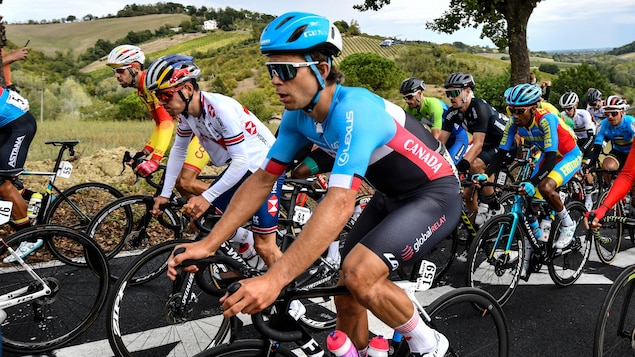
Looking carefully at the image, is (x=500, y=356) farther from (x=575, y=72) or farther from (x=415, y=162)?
(x=575, y=72)

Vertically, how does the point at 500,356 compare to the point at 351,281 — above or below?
below

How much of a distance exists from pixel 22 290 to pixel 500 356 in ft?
11.2

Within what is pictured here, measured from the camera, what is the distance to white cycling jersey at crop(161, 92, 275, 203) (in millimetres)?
4023

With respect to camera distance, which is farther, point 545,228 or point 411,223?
point 545,228

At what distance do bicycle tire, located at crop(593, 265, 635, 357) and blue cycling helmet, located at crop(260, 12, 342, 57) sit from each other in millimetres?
2237

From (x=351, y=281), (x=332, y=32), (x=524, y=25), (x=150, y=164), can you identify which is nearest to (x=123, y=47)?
(x=150, y=164)

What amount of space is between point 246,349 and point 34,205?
14.0 feet

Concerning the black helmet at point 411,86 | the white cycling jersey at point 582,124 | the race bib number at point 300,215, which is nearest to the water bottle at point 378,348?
the race bib number at point 300,215

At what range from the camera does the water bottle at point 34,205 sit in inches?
211

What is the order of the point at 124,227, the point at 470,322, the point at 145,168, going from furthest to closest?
the point at 124,227
the point at 145,168
the point at 470,322

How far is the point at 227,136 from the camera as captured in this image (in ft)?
13.5

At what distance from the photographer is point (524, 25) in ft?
49.4

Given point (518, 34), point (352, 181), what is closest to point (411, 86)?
point (352, 181)

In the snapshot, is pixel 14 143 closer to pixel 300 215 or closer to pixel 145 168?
pixel 145 168
